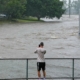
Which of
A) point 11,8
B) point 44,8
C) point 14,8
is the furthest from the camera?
point 44,8

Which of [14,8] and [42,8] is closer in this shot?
[14,8]

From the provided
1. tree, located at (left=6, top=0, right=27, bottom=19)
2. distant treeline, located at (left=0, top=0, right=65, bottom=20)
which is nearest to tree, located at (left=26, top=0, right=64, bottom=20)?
distant treeline, located at (left=0, top=0, right=65, bottom=20)

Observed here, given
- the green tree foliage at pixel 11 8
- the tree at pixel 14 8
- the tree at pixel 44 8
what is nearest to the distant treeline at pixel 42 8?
the tree at pixel 44 8

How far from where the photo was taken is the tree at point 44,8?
119 m

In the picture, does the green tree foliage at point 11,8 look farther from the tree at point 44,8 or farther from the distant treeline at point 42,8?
the tree at point 44,8

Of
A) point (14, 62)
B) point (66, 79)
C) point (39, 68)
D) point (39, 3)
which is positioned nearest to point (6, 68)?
point (14, 62)

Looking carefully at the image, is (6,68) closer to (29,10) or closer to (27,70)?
(27,70)

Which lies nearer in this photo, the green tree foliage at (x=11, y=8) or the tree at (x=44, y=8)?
the green tree foliage at (x=11, y=8)

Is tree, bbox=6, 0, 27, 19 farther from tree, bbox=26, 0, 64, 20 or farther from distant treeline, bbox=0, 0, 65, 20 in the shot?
tree, bbox=26, 0, 64, 20

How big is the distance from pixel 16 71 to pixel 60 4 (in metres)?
108

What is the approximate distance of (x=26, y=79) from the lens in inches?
555

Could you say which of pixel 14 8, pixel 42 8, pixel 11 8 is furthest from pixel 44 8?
pixel 11 8

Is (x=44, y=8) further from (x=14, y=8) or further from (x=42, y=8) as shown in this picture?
(x=14, y=8)

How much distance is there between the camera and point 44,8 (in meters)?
119
